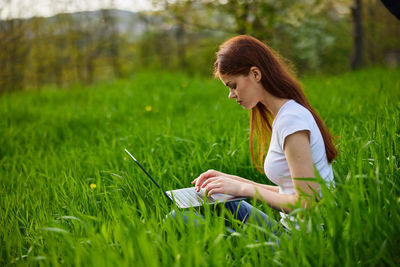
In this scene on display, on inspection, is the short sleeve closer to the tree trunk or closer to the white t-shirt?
the white t-shirt

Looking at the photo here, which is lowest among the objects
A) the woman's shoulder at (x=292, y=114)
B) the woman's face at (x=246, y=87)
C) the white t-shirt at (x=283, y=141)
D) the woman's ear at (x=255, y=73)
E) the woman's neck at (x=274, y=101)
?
the white t-shirt at (x=283, y=141)

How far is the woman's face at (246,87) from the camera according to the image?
1.77 m

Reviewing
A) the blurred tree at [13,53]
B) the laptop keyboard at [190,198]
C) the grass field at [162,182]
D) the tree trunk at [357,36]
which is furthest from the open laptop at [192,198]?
the tree trunk at [357,36]

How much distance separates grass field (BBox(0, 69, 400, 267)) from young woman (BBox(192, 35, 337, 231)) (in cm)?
13

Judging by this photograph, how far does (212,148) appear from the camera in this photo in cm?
293

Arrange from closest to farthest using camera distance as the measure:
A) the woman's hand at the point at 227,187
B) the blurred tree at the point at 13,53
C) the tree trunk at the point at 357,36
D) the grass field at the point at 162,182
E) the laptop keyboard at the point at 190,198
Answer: the grass field at the point at 162,182, the woman's hand at the point at 227,187, the laptop keyboard at the point at 190,198, the blurred tree at the point at 13,53, the tree trunk at the point at 357,36

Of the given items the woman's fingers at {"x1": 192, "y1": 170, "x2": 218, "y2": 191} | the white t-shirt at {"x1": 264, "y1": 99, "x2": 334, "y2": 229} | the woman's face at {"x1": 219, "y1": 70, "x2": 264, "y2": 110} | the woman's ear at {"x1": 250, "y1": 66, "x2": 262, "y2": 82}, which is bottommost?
the woman's fingers at {"x1": 192, "y1": 170, "x2": 218, "y2": 191}

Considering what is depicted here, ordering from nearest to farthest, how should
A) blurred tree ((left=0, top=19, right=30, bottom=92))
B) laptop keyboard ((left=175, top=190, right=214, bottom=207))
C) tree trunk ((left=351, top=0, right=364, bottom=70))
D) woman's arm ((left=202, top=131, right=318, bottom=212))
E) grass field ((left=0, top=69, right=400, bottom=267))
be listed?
1. grass field ((left=0, top=69, right=400, bottom=267))
2. woman's arm ((left=202, top=131, right=318, bottom=212))
3. laptop keyboard ((left=175, top=190, right=214, bottom=207))
4. blurred tree ((left=0, top=19, right=30, bottom=92))
5. tree trunk ((left=351, top=0, right=364, bottom=70))

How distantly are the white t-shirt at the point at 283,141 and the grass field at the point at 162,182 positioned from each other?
0.13m

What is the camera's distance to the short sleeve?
5.01 feet

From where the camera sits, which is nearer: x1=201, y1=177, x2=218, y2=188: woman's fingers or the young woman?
the young woman

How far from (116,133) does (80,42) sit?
681 cm

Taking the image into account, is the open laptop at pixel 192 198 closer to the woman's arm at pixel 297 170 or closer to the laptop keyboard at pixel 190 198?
the laptop keyboard at pixel 190 198

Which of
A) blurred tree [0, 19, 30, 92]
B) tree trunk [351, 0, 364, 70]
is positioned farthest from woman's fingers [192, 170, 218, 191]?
tree trunk [351, 0, 364, 70]
